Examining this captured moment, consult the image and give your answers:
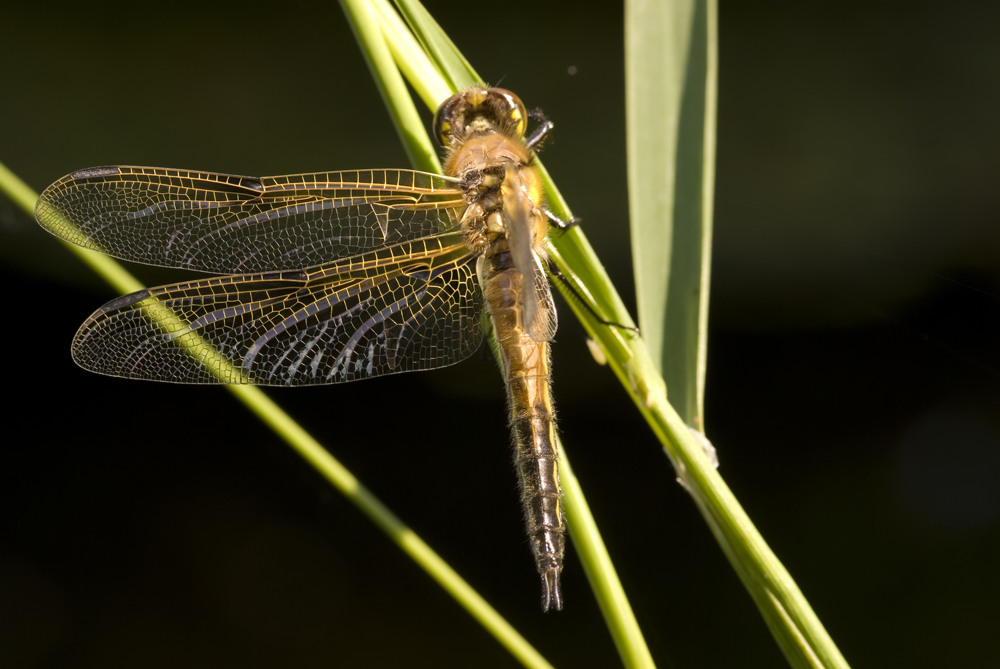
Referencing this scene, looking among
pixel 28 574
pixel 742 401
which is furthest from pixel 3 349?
pixel 742 401

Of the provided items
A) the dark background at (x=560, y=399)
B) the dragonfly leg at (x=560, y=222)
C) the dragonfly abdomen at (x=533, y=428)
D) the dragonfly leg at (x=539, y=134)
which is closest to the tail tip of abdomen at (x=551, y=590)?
the dragonfly abdomen at (x=533, y=428)

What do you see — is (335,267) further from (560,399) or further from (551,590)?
(560,399)

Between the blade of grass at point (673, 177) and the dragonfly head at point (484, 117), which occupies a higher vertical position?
the dragonfly head at point (484, 117)

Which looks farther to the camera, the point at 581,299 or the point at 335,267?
the point at 335,267

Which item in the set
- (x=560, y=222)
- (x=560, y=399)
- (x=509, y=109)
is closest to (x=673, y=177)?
(x=560, y=222)

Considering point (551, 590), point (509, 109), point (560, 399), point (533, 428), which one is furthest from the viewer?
point (560, 399)

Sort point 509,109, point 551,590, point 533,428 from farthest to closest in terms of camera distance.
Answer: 1. point 509,109
2. point 533,428
3. point 551,590

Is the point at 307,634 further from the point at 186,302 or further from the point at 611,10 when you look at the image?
the point at 611,10

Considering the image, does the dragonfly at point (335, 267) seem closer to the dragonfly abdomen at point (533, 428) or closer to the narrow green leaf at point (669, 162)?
the dragonfly abdomen at point (533, 428)
